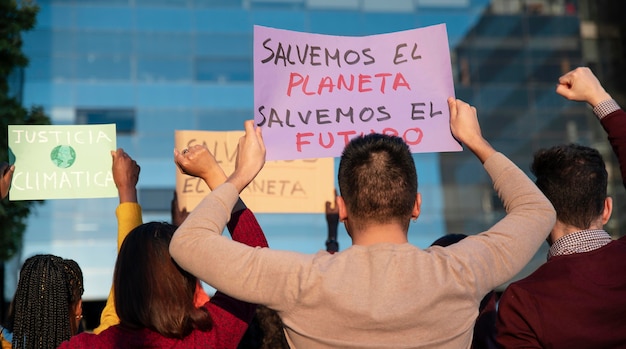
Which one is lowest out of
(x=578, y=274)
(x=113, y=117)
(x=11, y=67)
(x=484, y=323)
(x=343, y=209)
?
(x=484, y=323)

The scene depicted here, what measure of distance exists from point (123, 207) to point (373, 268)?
1.40 m

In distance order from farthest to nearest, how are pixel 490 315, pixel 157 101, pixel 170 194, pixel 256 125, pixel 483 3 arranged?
pixel 483 3
pixel 157 101
pixel 170 194
pixel 490 315
pixel 256 125

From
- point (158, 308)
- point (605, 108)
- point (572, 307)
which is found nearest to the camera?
point (158, 308)

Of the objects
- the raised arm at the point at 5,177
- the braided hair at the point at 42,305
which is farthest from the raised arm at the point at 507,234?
the raised arm at the point at 5,177

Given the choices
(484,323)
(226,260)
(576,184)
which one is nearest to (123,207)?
(226,260)

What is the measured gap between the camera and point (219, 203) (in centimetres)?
248

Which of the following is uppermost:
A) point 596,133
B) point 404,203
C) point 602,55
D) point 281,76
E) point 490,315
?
point 602,55

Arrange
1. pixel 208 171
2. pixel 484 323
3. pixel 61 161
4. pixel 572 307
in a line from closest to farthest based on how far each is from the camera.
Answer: pixel 572 307, pixel 208 171, pixel 484 323, pixel 61 161

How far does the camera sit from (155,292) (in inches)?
100

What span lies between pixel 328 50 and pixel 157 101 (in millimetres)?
21530

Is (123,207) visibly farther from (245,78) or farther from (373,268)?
(245,78)

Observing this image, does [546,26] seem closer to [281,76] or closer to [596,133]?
[596,133]

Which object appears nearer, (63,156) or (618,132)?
(618,132)

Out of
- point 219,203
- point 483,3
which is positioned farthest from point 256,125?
point 483,3
